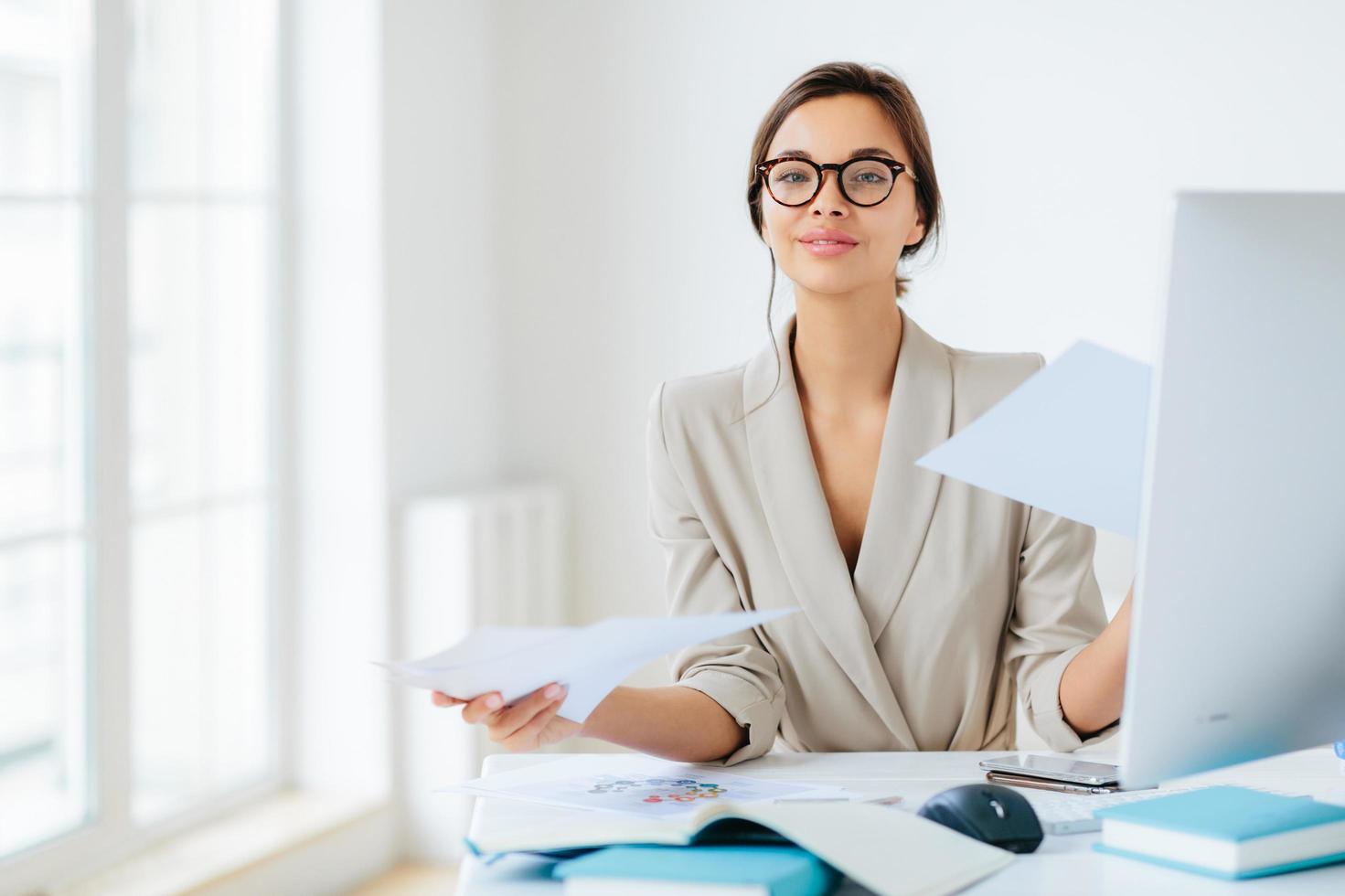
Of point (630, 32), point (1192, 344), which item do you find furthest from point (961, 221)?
point (1192, 344)

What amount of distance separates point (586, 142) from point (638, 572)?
1.02 meters

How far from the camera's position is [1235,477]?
818 mm

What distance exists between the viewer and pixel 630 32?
10.4 feet

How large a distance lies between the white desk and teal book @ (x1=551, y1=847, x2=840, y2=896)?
1.7 inches

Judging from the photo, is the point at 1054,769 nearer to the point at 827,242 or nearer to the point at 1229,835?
the point at 1229,835

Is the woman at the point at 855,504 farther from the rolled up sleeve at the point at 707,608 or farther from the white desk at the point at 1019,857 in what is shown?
the white desk at the point at 1019,857

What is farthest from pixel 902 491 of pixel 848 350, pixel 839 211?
pixel 839 211

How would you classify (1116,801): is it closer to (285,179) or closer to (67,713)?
(67,713)

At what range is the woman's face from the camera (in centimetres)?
146

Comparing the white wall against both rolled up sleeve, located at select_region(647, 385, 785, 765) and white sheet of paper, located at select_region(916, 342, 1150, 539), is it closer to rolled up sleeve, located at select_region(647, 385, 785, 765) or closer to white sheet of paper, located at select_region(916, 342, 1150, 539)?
rolled up sleeve, located at select_region(647, 385, 785, 765)

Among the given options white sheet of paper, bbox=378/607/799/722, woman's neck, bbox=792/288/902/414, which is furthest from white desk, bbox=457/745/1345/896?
woman's neck, bbox=792/288/902/414

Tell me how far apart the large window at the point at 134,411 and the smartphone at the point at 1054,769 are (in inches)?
66.1

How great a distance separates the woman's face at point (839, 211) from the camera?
4.80ft

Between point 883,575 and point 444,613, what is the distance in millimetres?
1601
